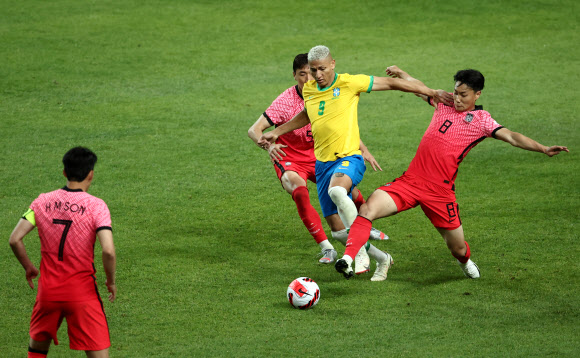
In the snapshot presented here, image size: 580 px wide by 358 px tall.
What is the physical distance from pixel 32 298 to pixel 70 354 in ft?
4.48

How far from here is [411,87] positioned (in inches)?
285

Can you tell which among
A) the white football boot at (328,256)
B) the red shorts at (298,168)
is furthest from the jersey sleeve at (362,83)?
the white football boot at (328,256)

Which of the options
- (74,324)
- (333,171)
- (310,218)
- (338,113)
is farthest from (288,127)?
(74,324)

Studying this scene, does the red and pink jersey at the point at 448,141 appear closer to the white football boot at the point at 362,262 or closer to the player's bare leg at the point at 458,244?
the player's bare leg at the point at 458,244

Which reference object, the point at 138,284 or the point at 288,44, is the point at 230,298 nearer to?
the point at 138,284

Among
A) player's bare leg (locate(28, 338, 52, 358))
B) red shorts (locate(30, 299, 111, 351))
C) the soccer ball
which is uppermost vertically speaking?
red shorts (locate(30, 299, 111, 351))

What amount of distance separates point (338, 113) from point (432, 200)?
1.26 meters

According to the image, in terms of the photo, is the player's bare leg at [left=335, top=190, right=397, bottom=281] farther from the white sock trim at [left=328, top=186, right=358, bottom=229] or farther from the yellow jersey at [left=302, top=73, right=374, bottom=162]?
the yellow jersey at [left=302, top=73, right=374, bottom=162]

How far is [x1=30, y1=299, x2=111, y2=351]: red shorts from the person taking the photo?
16.1 ft

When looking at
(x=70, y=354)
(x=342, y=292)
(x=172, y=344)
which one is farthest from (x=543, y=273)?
(x=70, y=354)

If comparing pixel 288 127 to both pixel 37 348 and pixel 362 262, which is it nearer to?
pixel 362 262

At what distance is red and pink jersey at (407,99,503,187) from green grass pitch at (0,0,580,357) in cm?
110

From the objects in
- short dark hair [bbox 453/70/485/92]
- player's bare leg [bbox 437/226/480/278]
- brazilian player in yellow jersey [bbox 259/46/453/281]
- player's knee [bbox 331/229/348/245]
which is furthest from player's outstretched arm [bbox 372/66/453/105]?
player's knee [bbox 331/229/348/245]

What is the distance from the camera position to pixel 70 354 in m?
5.93
